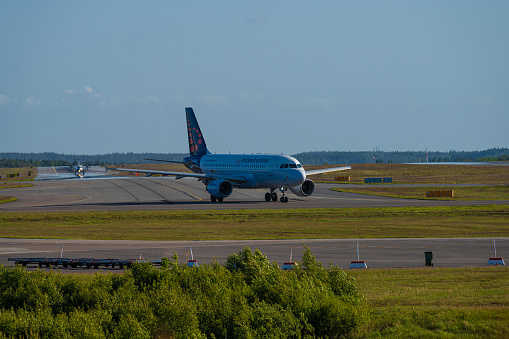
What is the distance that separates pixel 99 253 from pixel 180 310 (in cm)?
2279

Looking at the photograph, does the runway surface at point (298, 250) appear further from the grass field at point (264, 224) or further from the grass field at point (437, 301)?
the grass field at point (437, 301)

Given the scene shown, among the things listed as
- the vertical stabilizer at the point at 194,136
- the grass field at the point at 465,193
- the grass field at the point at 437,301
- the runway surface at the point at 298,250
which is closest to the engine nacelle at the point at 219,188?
the vertical stabilizer at the point at 194,136

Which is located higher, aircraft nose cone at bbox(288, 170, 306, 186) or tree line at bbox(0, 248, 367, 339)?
aircraft nose cone at bbox(288, 170, 306, 186)

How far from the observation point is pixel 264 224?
52.9 meters

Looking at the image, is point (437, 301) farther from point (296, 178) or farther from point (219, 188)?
point (219, 188)

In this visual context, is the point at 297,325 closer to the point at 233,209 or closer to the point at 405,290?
the point at 405,290

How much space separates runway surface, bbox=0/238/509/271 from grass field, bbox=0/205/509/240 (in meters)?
3.06

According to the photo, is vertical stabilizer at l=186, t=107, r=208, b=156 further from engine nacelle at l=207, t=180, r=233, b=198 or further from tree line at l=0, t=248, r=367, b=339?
tree line at l=0, t=248, r=367, b=339

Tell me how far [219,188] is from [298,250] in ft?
124

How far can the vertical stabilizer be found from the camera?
8633 cm

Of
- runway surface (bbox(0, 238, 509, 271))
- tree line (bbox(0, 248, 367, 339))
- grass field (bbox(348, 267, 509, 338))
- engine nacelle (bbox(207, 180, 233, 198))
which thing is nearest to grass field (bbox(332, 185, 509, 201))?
engine nacelle (bbox(207, 180, 233, 198))

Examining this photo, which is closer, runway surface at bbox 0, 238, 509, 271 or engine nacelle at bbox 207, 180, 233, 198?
runway surface at bbox 0, 238, 509, 271

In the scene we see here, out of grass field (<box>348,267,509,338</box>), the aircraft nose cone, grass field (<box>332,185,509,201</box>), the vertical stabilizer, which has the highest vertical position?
the vertical stabilizer

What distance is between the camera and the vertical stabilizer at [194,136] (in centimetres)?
8633
